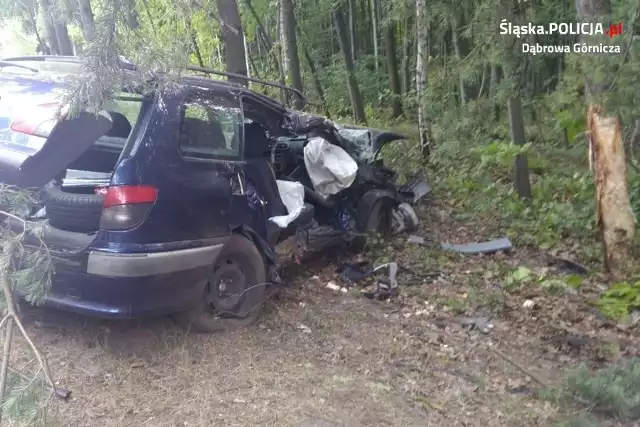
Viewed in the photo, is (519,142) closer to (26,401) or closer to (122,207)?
(122,207)

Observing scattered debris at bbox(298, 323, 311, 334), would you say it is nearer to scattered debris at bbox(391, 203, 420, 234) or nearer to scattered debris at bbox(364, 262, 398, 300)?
scattered debris at bbox(364, 262, 398, 300)

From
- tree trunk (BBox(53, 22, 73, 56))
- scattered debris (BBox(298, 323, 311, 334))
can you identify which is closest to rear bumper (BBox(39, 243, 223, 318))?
scattered debris (BBox(298, 323, 311, 334))

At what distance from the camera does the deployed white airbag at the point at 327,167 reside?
7.06 metres

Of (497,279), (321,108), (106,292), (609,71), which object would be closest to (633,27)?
(609,71)

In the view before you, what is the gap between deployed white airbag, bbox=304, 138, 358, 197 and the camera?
7062 mm

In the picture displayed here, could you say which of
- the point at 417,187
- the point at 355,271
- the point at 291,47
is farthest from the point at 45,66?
the point at 291,47

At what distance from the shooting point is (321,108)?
21.9 m

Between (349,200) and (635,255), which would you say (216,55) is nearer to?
(349,200)

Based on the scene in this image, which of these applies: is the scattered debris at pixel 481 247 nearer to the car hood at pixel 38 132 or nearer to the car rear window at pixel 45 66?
the car rear window at pixel 45 66

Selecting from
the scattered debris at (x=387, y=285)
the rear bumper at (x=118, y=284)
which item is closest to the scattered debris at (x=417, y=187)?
the scattered debris at (x=387, y=285)

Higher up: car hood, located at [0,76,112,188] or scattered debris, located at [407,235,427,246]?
car hood, located at [0,76,112,188]

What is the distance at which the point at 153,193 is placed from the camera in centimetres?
443

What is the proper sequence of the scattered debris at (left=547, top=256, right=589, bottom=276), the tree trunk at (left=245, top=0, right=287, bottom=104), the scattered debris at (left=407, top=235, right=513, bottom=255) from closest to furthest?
the scattered debris at (left=547, top=256, right=589, bottom=276) → the scattered debris at (left=407, top=235, right=513, bottom=255) → the tree trunk at (left=245, top=0, right=287, bottom=104)

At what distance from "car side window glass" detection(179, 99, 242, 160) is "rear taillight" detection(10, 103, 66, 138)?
906 millimetres
